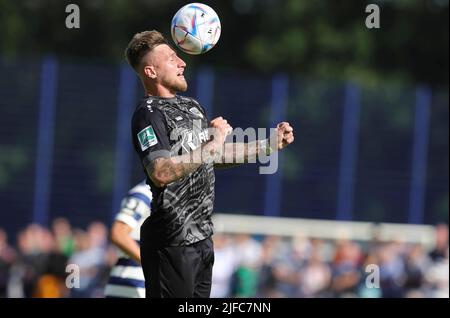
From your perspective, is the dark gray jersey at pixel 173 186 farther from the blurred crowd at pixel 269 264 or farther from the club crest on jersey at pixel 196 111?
the blurred crowd at pixel 269 264

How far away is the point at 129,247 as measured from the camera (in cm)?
769

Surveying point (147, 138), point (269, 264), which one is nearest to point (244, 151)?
point (147, 138)

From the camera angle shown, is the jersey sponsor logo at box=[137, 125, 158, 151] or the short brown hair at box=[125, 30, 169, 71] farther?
the short brown hair at box=[125, 30, 169, 71]

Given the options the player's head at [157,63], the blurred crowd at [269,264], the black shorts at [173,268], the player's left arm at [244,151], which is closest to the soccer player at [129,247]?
the black shorts at [173,268]

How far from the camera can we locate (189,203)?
6.27 m

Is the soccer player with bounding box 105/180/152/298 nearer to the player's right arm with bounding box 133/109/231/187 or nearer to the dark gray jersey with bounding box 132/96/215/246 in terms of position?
the dark gray jersey with bounding box 132/96/215/246

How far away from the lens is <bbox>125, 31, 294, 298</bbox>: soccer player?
6.06 metres

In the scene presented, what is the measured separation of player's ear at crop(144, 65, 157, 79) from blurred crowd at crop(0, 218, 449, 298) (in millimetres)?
7390

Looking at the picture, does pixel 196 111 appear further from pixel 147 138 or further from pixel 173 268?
pixel 173 268

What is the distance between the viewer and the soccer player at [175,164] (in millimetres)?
6062

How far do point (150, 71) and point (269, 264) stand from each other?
9.62 meters

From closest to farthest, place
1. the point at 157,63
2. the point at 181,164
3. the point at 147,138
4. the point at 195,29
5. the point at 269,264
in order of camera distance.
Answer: the point at 181,164, the point at 147,138, the point at 157,63, the point at 195,29, the point at 269,264

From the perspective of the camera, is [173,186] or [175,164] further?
[173,186]

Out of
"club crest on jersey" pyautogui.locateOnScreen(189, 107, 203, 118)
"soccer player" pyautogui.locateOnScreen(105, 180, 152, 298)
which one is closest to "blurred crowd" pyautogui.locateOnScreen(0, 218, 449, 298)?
"soccer player" pyautogui.locateOnScreen(105, 180, 152, 298)
